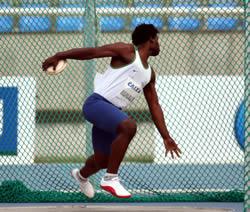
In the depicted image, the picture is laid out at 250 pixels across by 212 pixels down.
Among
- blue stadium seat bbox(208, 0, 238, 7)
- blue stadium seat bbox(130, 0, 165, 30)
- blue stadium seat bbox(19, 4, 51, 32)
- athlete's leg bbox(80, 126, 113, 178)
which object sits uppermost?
blue stadium seat bbox(208, 0, 238, 7)

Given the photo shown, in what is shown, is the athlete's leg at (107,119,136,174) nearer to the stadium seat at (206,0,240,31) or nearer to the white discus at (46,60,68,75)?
the white discus at (46,60,68,75)

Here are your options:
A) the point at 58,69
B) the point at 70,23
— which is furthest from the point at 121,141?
Result: the point at 70,23

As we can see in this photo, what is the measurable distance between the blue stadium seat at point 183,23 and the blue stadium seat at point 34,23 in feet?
5.92

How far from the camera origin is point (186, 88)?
43.4 ft

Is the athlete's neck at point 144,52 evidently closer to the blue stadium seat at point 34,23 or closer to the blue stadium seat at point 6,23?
the blue stadium seat at point 34,23

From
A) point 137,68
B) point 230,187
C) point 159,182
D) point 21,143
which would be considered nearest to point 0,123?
point 21,143

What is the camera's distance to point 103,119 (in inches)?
320

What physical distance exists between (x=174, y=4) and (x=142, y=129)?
2.33 meters

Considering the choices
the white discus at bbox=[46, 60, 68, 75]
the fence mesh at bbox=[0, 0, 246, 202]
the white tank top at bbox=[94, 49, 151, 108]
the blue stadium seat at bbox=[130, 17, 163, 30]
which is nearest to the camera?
the white discus at bbox=[46, 60, 68, 75]

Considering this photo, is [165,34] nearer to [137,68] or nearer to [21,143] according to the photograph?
[21,143]

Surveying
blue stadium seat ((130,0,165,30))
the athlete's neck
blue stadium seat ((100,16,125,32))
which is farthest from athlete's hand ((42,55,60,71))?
blue stadium seat ((100,16,125,32))

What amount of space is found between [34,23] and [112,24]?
1.13m

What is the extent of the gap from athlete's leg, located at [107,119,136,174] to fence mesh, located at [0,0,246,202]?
9.92 feet

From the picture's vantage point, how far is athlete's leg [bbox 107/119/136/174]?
7.98 metres
